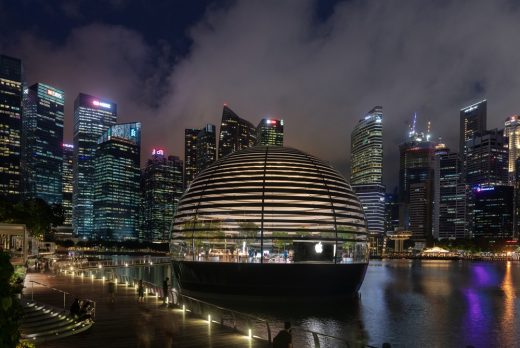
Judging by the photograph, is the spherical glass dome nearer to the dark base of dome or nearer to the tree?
the dark base of dome

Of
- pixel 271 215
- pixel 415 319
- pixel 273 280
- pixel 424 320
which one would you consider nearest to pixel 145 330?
pixel 273 280

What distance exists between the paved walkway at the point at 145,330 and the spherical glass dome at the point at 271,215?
41.3 ft

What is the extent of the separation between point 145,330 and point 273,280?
20533 millimetres

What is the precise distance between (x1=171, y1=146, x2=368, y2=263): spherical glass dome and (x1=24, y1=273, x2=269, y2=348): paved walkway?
12601mm

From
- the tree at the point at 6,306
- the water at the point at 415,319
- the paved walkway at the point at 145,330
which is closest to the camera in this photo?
the tree at the point at 6,306

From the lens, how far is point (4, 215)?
73.9 m

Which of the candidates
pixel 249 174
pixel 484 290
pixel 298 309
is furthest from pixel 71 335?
pixel 484 290

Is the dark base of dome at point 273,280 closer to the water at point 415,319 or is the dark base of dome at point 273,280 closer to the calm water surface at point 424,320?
the water at point 415,319

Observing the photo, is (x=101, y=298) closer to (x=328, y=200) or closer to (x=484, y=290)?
(x=328, y=200)

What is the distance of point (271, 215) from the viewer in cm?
4656

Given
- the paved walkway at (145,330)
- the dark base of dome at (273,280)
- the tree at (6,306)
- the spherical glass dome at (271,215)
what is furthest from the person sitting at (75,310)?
the spherical glass dome at (271,215)

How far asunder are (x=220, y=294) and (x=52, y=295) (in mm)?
14919

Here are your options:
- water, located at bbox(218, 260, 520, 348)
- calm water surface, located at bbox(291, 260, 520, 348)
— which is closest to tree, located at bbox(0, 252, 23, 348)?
water, located at bbox(218, 260, 520, 348)

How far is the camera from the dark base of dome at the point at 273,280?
144 feet
